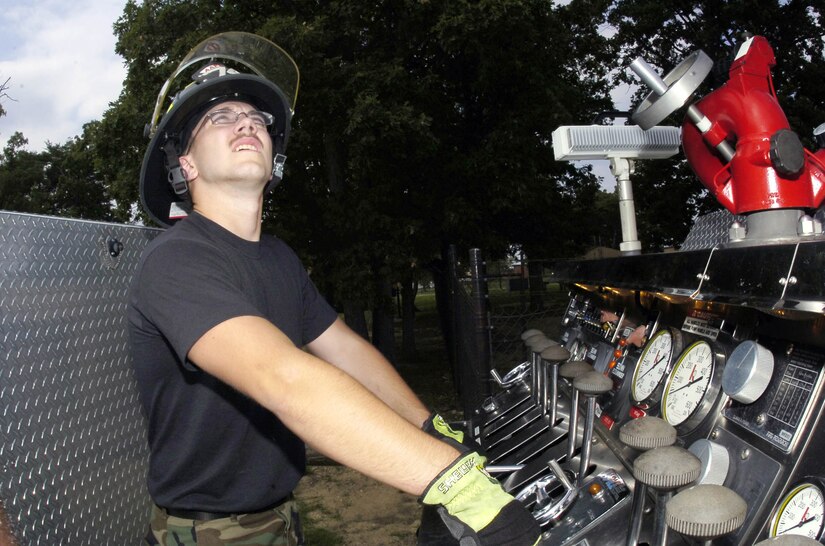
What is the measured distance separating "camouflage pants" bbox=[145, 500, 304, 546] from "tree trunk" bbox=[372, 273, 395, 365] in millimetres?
10989

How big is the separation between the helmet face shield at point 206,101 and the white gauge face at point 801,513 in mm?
2072

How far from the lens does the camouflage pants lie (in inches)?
84.2

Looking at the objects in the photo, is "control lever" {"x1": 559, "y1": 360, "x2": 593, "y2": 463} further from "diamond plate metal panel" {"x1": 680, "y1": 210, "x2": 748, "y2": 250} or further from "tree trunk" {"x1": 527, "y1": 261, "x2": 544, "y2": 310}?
"tree trunk" {"x1": 527, "y1": 261, "x2": 544, "y2": 310}

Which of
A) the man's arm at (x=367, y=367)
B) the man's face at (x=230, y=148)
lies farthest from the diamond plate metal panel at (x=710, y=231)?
the man's face at (x=230, y=148)

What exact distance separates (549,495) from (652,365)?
71 cm

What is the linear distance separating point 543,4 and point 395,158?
12.9 feet

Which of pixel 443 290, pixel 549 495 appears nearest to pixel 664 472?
pixel 549 495

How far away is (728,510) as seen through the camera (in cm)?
155

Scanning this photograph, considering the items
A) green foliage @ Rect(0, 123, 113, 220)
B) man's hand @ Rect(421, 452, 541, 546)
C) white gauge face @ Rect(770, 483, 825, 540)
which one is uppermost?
green foliage @ Rect(0, 123, 113, 220)

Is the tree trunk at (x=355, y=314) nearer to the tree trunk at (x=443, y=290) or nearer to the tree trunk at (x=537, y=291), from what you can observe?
the tree trunk at (x=443, y=290)

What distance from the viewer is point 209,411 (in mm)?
2080

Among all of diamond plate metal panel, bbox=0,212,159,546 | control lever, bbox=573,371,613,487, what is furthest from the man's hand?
control lever, bbox=573,371,613,487

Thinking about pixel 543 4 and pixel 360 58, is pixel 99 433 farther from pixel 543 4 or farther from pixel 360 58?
pixel 543 4

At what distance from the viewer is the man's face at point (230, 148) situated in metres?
2.22
